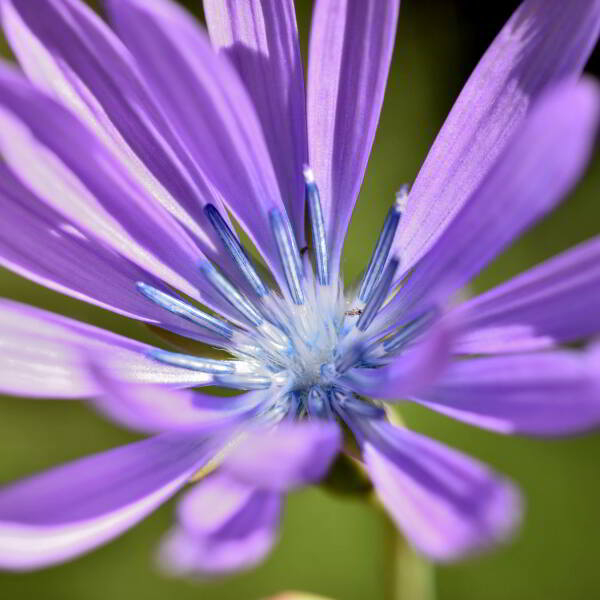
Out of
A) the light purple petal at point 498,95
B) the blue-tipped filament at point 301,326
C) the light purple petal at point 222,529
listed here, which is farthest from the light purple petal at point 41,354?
the light purple petal at point 498,95

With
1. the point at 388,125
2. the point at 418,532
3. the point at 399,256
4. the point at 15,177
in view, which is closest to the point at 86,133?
the point at 15,177

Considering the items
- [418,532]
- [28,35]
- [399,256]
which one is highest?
[28,35]

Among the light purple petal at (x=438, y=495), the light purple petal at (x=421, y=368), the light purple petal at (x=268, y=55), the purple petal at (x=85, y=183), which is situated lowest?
the light purple petal at (x=438, y=495)

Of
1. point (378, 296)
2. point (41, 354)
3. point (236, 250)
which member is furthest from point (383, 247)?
point (41, 354)

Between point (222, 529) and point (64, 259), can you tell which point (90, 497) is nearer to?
point (222, 529)

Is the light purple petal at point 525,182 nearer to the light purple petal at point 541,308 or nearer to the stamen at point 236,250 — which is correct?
the light purple petal at point 541,308

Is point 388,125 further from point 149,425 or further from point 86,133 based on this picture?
point 149,425

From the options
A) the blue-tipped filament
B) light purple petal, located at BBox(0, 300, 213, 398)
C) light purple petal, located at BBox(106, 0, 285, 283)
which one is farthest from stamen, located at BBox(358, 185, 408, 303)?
light purple petal, located at BBox(0, 300, 213, 398)
